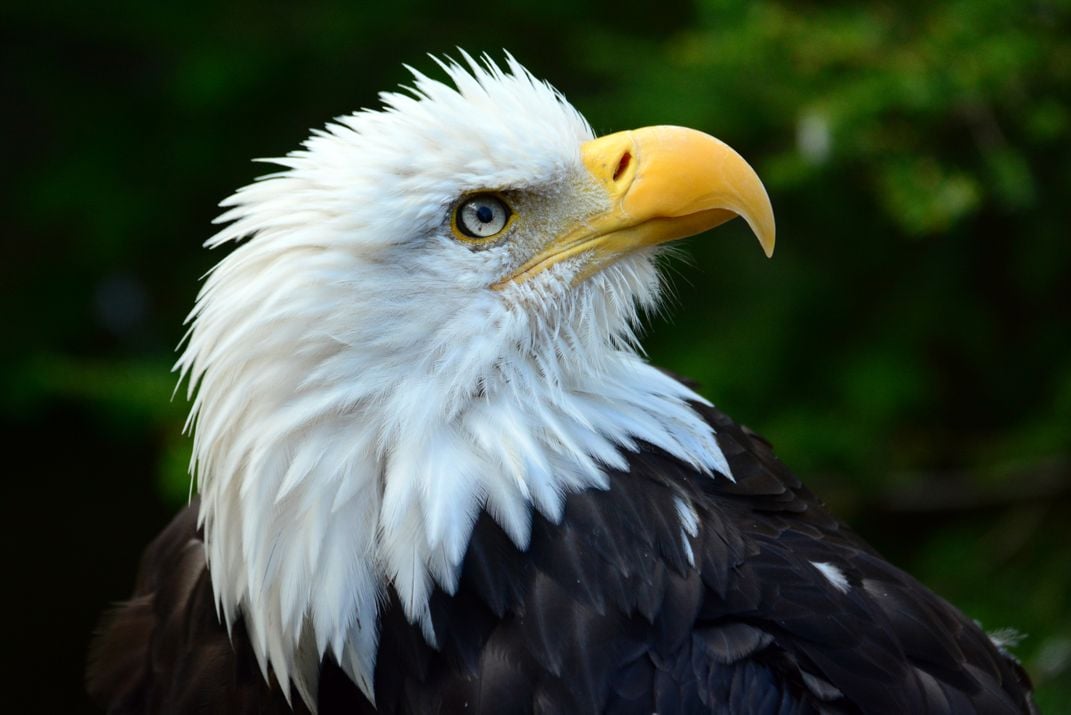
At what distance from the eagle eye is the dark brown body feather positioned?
→ 1.63ft

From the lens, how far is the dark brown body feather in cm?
225

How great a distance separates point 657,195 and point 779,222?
272cm

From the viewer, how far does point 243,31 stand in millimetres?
5508

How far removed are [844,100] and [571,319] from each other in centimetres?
176

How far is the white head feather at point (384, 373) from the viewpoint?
223 cm

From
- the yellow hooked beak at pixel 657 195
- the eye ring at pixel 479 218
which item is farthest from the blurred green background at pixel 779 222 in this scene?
the eye ring at pixel 479 218

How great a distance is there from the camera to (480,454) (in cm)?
228

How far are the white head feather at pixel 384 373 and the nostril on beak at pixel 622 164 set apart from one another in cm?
6

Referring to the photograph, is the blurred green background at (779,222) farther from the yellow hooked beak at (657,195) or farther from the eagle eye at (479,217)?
the eagle eye at (479,217)

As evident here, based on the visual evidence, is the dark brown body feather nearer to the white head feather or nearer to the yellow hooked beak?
A: the white head feather

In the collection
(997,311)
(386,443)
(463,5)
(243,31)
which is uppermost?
(243,31)

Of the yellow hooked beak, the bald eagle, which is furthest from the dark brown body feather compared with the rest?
the yellow hooked beak

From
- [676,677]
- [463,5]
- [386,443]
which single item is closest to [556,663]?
[676,677]

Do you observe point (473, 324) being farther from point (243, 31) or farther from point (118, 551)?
point (118, 551)
